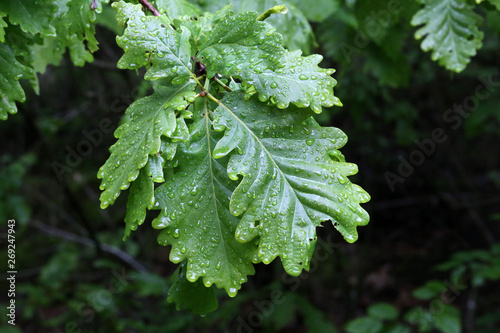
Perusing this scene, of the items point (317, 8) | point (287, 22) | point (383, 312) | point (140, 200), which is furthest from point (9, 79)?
point (383, 312)

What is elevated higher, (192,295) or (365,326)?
(192,295)

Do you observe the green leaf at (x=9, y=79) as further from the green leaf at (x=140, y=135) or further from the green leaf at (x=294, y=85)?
the green leaf at (x=294, y=85)

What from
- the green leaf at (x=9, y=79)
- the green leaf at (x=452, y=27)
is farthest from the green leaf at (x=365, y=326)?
the green leaf at (x=9, y=79)

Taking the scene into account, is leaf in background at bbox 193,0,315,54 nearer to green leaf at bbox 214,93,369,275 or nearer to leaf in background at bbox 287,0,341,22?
leaf in background at bbox 287,0,341,22

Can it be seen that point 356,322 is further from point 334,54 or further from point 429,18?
point 429,18

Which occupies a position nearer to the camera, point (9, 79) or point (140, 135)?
point (140, 135)

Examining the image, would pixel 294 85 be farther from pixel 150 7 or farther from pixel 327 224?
pixel 327 224
